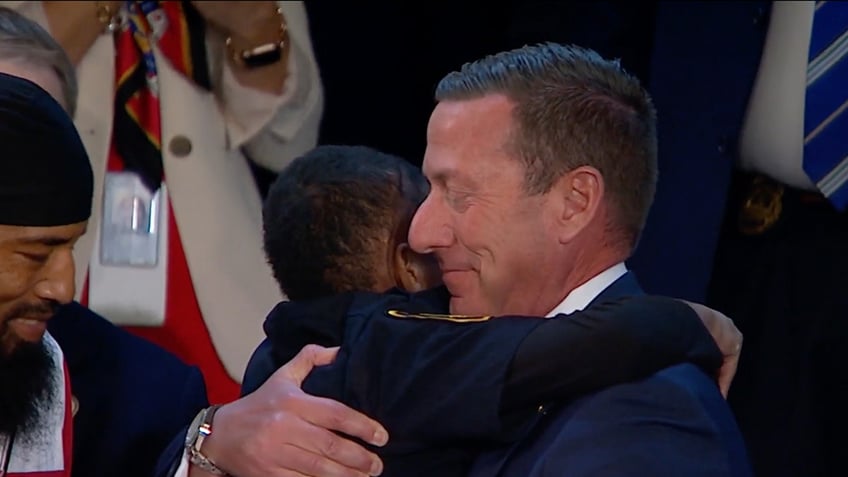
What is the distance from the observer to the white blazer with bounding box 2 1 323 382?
2.39 metres

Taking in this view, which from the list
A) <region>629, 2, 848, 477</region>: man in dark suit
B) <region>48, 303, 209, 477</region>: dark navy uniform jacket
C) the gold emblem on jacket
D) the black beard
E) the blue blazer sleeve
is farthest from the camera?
the gold emblem on jacket

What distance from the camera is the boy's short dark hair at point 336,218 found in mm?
1739

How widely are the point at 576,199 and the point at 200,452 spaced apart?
0.51 m

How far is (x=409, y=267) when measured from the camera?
1740 mm

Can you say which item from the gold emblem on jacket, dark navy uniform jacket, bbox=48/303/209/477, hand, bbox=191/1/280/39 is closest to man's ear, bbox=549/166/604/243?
dark navy uniform jacket, bbox=48/303/209/477

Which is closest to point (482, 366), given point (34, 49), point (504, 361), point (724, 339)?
point (504, 361)

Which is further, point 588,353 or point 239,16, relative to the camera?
point 239,16

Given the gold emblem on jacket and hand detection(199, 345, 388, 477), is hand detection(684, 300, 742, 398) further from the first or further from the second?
the gold emblem on jacket

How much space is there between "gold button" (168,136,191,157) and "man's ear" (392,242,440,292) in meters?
0.76

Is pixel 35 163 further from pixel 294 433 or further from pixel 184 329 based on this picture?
pixel 184 329

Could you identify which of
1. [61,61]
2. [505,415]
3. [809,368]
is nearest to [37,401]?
[61,61]

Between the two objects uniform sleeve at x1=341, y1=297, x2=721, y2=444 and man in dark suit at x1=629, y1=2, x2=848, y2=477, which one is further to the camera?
man in dark suit at x1=629, y1=2, x2=848, y2=477

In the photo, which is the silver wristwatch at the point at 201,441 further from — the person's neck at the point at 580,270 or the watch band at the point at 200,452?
the person's neck at the point at 580,270

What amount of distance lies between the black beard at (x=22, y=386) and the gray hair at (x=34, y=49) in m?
0.37
